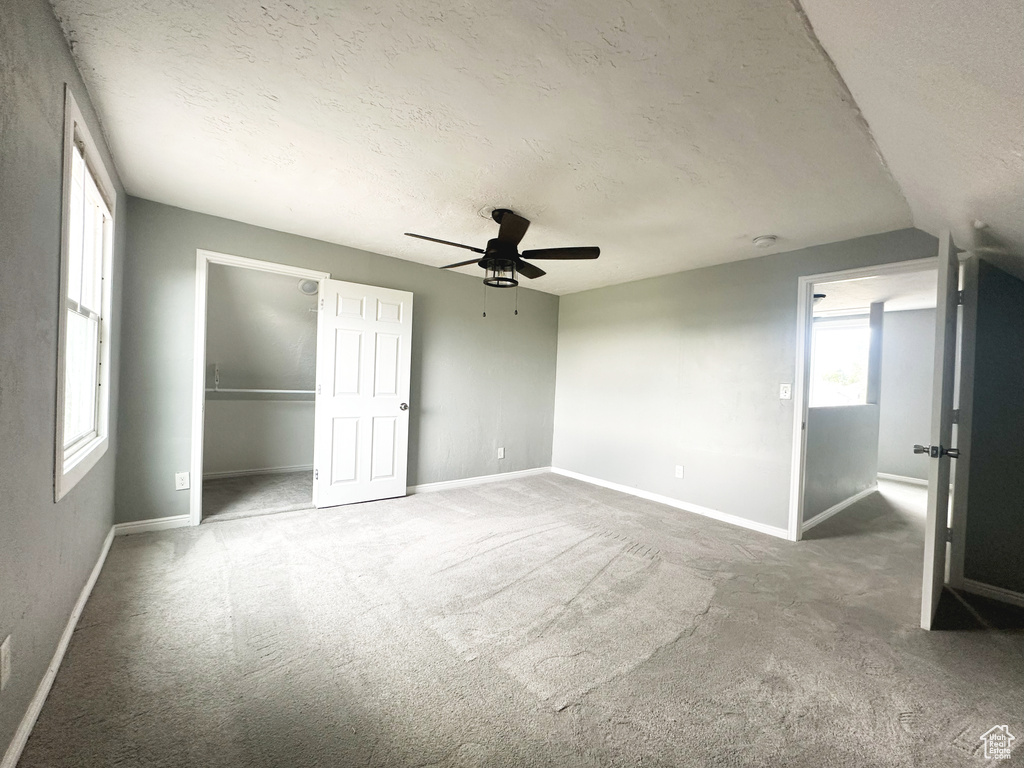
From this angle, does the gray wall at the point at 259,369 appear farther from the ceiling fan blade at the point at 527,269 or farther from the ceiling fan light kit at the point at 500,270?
the ceiling fan blade at the point at 527,269

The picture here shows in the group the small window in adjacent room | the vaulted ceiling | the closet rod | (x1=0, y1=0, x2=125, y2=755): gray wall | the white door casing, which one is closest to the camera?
(x1=0, y1=0, x2=125, y2=755): gray wall

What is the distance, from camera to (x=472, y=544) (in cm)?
296

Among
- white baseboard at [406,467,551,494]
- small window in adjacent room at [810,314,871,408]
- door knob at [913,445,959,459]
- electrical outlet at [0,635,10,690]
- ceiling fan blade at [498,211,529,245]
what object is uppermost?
ceiling fan blade at [498,211,529,245]

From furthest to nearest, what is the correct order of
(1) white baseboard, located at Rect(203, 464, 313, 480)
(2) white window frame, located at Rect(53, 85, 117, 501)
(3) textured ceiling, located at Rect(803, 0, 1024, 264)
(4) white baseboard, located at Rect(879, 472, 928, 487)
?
(4) white baseboard, located at Rect(879, 472, 928, 487) < (1) white baseboard, located at Rect(203, 464, 313, 480) < (2) white window frame, located at Rect(53, 85, 117, 501) < (3) textured ceiling, located at Rect(803, 0, 1024, 264)

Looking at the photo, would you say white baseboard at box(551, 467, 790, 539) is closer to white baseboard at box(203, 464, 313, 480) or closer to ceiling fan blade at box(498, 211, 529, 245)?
ceiling fan blade at box(498, 211, 529, 245)

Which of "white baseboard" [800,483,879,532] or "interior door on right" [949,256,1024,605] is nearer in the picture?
"interior door on right" [949,256,1024,605]

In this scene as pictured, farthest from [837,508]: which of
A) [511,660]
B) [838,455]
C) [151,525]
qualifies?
[151,525]

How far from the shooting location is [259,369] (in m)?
4.98

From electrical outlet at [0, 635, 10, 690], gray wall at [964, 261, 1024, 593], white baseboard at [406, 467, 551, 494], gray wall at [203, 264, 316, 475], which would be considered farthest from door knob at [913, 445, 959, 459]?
gray wall at [203, 264, 316, 475]

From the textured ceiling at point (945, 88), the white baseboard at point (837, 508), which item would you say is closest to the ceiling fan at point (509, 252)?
the textured ceiling at point (945, 88)

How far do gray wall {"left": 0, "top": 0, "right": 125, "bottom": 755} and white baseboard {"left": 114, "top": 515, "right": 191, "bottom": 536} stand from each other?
1432 mm

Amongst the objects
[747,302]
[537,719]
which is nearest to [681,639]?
[537,719]

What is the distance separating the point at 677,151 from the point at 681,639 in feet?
7.70

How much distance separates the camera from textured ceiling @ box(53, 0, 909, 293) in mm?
1385
